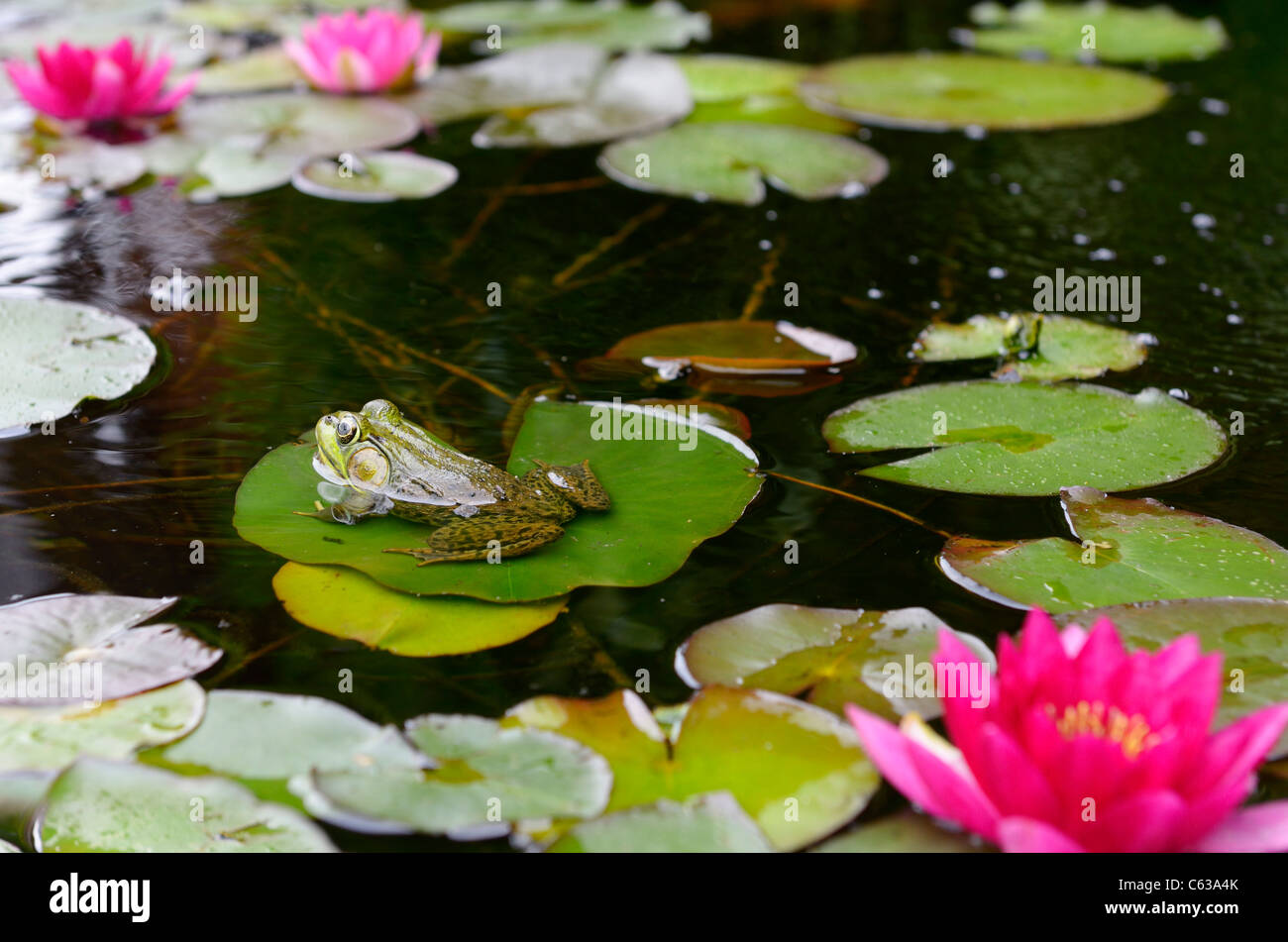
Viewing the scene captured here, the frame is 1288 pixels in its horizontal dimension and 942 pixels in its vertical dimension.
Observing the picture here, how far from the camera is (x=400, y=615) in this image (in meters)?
1.86

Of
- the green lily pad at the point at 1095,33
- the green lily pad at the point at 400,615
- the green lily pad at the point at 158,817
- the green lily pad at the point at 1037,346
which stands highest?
the green lily pad at the point at 1095,33

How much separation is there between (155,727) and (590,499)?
0.86 meters

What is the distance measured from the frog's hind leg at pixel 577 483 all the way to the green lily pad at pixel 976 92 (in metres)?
2.94

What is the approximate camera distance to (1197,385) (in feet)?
8.83

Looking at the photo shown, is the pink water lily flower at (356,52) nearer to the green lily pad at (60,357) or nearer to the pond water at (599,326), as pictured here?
the pond water at (599,326)

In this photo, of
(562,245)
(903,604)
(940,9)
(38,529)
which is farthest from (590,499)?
(940,9)

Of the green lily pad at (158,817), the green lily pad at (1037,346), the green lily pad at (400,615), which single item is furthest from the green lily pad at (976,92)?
the green lily pad at (158,817)

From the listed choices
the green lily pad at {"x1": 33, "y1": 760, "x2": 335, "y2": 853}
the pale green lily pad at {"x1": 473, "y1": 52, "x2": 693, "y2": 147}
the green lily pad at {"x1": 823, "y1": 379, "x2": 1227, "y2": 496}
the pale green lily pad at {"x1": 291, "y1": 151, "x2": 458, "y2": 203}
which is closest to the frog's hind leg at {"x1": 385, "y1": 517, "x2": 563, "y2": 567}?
the green lily pad at {"x1": 33, "y1": 760, "x2": 335, "y2": 853}

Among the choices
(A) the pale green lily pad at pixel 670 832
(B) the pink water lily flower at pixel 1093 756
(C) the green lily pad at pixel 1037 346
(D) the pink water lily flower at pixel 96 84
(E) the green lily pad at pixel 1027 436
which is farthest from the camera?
(D) the pink water lily flower at pixel 96 84

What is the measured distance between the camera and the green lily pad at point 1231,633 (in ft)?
5.58

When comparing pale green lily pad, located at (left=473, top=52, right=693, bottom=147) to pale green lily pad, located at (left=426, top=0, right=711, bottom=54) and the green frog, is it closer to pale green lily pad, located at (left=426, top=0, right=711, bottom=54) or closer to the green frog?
pale green lily pad, located at (left=426, top=0, right=711, bottom=54)

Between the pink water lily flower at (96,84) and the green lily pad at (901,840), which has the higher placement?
the pink water lily flower at (96,84)

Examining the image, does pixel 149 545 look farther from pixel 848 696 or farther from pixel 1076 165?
pixel 1076 165

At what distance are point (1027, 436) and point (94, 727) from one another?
190 centimetres
